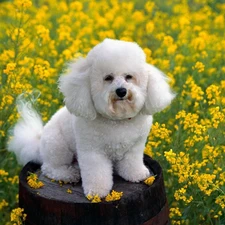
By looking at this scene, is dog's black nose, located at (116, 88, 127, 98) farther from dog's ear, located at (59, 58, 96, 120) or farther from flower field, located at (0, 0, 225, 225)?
flower field, located at (0, 0, 225, 225)

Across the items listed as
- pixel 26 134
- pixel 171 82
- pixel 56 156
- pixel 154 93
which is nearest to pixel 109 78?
pixel 154 93

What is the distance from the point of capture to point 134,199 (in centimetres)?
259

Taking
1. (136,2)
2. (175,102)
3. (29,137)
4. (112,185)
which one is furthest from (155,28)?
(112,185)

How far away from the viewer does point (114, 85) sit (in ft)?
7.94

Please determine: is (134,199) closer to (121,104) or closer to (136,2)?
(121,104)

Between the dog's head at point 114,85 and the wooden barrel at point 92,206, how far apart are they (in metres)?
0.40

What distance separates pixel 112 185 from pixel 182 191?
38 centimetres

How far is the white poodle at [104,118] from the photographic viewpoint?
2.47 m

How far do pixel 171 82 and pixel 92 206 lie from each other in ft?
5.83

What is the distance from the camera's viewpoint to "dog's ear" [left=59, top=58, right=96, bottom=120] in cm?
254

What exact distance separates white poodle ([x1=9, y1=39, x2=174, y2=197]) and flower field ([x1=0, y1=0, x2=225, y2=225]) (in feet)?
0.83

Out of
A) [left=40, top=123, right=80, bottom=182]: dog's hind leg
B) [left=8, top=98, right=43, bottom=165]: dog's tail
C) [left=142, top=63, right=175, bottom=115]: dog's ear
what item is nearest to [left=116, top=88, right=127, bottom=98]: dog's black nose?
[left=142, top=63, right=175, bottom=115]: dog's ear

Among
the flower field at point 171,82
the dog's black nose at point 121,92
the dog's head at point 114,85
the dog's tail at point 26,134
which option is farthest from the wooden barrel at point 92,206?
the dog's black nose at point 121,92

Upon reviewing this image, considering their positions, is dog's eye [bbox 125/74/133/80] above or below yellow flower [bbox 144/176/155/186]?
above
